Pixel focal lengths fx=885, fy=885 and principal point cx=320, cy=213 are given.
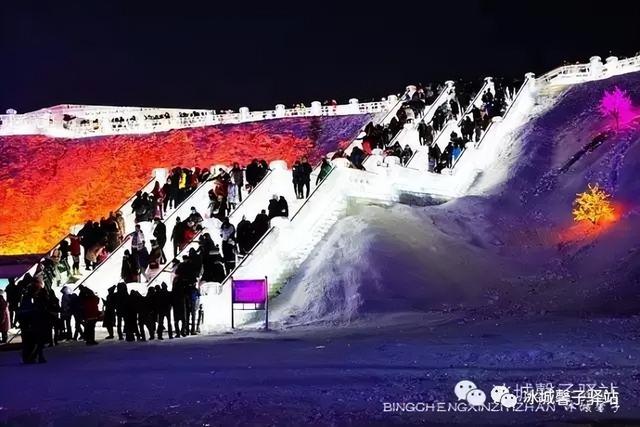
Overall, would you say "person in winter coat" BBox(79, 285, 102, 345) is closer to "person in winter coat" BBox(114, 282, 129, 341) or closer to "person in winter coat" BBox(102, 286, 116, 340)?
"person in winter coat" BBox(102, 286, 116, 340)

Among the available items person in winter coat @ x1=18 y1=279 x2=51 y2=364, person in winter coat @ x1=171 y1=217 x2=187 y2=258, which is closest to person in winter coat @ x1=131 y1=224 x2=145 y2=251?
person in winter coat @ x1=171 y1=217 x2=187 y2=258

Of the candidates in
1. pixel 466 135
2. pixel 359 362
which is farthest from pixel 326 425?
pixel 466 135

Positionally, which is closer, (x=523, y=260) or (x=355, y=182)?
(x=523, y=260)

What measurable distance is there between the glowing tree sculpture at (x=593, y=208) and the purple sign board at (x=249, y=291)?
1064 cm

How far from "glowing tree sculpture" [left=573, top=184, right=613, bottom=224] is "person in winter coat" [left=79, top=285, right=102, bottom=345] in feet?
43.6

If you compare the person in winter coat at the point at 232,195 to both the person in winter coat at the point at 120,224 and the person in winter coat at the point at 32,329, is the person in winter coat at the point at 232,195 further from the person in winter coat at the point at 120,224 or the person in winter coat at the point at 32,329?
the person in winter coat at the point at 32,329

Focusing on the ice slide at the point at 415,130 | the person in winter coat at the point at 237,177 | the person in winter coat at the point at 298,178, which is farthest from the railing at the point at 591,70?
the person in winter coat at the point at 298,178

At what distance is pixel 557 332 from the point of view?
1280cm

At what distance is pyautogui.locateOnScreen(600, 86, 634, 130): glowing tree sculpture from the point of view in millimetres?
31359

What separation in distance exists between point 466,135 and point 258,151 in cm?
1313

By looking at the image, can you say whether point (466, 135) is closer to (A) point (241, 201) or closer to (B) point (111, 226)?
(A) point (241, 201)

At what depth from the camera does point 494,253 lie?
2181cm

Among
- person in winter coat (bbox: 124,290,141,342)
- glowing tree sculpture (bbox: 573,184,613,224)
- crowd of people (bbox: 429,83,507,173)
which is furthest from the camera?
crowd of people (bbox: 429,83,507,173)

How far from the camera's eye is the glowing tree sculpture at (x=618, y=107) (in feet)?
103
